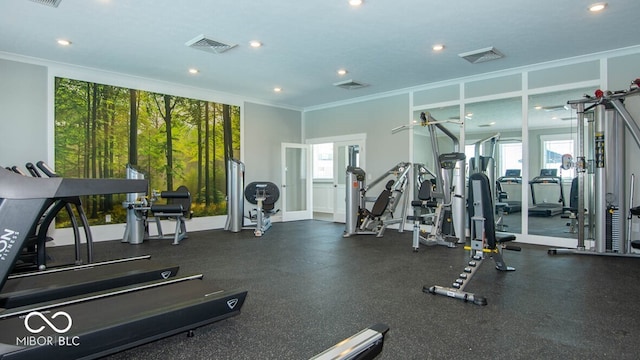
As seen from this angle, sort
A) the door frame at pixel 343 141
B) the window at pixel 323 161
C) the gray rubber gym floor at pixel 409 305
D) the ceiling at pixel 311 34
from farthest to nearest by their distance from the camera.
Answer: the window at pixel 323 161, the door frame at pixel 343 141, the ceiling at pixel 311 34, the gray rubber gym floor at pixel 409 305

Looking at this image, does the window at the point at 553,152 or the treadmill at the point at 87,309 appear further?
the window at the point at 553,152

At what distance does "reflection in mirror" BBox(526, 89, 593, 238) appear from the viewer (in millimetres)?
5668

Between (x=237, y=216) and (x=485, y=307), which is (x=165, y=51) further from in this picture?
(x=485, y=307)

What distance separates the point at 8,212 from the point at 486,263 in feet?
14.5

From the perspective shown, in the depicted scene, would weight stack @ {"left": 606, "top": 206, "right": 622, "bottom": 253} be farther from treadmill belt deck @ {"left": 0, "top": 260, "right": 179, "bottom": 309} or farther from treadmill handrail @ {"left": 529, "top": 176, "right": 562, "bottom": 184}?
treadmill belt deck @ {"left": 0, "top": 260, "right": 179, "bottom": 309}

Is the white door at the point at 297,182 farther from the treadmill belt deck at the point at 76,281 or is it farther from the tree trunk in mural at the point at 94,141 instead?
the treadmill belt deck at the point at 76,281

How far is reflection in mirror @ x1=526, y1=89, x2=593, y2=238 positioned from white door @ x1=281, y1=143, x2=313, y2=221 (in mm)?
4757

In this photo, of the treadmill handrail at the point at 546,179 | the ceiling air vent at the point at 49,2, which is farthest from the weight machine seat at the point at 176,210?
the treadmill handrail at the point at 546,179

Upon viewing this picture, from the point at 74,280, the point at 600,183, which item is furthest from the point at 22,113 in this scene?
the point at 600,183

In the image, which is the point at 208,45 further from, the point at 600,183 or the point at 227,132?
the point at 600,183

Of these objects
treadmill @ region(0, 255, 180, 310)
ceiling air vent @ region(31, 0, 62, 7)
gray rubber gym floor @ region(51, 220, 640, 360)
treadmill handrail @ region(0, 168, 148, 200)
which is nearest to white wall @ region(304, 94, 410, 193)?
gray rubber gym floor @ region(51, 220, 640, 360)

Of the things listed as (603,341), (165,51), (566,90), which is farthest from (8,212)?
(566,90)

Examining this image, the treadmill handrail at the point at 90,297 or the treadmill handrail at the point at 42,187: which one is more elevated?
the treadmill handrail at the point at 42,187

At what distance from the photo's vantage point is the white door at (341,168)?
27.0ft
